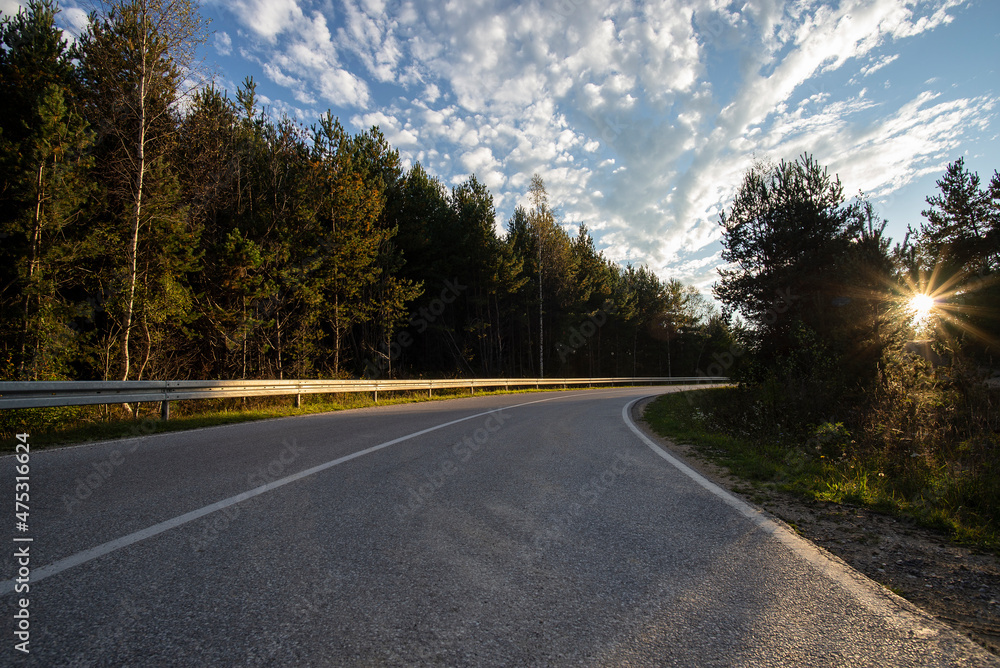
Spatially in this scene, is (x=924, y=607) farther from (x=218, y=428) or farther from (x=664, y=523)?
(x=218, y=428)

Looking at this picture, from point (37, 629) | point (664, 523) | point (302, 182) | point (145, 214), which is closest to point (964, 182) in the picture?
point (664, 523)

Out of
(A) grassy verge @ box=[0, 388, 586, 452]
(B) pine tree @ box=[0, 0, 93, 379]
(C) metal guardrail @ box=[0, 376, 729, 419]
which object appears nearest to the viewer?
(C) metal guardrail @ box=[0, 376, 729, 419]

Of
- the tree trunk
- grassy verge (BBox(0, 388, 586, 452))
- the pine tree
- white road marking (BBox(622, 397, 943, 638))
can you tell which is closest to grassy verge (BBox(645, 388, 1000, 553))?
white road marking (BBox(622, 397, 943, 638))

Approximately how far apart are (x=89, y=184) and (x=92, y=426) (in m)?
8.59

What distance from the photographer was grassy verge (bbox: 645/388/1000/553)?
390 centimetres

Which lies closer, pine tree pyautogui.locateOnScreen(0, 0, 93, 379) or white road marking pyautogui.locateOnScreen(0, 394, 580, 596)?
white road marking pyautogui.locateOnScreen(0, 394, 580, 596)

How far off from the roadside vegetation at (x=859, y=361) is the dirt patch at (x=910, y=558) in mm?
319

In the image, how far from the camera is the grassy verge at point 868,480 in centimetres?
390

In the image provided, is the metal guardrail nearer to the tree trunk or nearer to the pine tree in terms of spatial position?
the tree trunk

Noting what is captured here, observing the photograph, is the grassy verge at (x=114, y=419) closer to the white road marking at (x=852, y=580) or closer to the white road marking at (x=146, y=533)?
the white road marking at (x=146, y=533)

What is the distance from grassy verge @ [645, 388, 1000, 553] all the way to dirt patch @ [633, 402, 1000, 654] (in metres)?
0.20

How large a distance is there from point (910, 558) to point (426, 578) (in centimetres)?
318

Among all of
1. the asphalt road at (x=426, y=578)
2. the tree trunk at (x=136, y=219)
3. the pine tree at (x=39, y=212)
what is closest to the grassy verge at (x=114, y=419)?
the tree trunk at (x=136, y=219)

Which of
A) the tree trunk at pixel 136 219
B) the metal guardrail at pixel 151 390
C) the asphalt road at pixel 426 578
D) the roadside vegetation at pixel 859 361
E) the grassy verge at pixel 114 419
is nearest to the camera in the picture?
the asphalt road at pixel 426 578
